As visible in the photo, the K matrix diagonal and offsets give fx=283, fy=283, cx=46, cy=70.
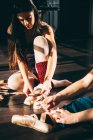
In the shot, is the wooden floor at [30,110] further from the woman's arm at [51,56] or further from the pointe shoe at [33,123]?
the woman's arm at [51,56]

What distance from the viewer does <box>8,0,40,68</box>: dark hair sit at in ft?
7.19

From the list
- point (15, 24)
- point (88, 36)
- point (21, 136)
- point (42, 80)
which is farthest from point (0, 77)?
point (88, 36)

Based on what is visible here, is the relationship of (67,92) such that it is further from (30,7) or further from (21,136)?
(30,7)

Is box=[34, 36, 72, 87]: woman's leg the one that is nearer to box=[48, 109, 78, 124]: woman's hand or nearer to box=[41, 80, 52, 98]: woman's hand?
box=[41, 80, 52, 98]: woman's hand

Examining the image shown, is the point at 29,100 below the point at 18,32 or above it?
below

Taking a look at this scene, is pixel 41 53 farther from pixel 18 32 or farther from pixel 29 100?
pixel 29 100

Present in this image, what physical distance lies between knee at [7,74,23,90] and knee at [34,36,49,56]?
0.37m

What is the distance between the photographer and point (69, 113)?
5.99 ft

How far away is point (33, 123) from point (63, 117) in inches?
8.4

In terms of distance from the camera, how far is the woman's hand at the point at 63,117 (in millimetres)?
1813

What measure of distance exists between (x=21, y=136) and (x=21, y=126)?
0.15 m

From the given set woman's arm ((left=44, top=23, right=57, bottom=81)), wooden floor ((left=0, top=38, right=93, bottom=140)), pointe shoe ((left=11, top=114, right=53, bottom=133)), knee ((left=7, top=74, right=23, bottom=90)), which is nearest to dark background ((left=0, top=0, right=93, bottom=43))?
wooden floor ((left=0, top=38, right=93, bottom=140))

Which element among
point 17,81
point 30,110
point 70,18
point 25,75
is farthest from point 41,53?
point 70,18

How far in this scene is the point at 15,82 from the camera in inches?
107
